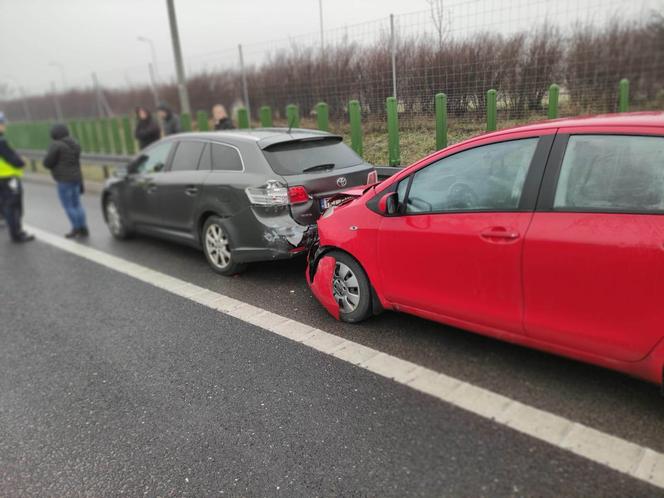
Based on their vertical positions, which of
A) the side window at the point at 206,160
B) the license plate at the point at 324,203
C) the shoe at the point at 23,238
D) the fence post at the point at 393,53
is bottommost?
the shoe at the point at 23,238

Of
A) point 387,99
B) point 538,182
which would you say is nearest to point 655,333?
point 538,182

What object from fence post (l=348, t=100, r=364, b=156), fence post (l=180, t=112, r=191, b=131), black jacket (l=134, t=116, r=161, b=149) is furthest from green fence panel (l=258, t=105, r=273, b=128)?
black jacket (l=134, t=116, r=161, b=149)

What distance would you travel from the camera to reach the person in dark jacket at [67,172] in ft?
25.9

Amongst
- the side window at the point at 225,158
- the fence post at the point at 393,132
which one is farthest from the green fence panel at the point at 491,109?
the side window at the point at 225,158

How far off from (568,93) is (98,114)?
51.7 feet

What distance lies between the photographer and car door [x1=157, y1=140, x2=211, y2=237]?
593cm

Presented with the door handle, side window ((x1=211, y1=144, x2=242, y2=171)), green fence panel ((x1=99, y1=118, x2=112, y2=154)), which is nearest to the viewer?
the door handle

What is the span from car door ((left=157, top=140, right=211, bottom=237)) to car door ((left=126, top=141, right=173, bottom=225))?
6.5 inches

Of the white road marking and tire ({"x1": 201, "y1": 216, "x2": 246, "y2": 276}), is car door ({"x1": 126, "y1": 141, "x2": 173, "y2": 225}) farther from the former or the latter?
the white road marking

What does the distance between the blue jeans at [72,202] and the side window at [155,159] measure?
1563mm

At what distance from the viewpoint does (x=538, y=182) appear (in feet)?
9.77

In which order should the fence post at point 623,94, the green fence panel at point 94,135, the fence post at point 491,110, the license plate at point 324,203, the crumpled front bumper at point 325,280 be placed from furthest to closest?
the green fence panel at point 94,135 < the fence post at point 623,94 < the fence post at point 491,110 < the license plate at point 324,203 < the crumpled front bumper at point 325,280

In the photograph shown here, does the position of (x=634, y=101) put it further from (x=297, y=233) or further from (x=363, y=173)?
(x=297, y=233)

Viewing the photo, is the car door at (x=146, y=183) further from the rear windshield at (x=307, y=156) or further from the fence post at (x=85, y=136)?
the fence post at (x=85, y=136)
